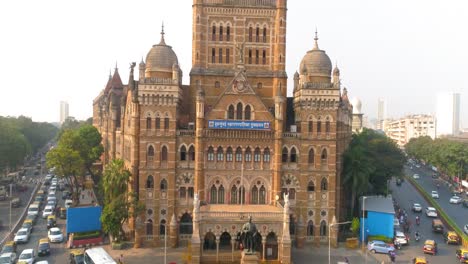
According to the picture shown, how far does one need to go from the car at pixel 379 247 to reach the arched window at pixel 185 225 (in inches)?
851

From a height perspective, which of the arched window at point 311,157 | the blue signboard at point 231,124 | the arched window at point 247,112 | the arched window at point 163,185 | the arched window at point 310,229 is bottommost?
the arched window at point 310,229

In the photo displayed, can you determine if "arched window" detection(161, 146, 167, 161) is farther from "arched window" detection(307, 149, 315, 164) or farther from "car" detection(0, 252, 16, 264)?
"car" detection(0, 252, 16, 264)

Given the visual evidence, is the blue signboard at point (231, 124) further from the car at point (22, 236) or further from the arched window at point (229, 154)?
the car at point (22, 236)

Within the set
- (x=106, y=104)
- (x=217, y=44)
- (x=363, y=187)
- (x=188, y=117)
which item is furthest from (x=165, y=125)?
(x=106, y=104)

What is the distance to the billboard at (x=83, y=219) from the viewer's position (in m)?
52.4

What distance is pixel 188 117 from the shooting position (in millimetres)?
58188

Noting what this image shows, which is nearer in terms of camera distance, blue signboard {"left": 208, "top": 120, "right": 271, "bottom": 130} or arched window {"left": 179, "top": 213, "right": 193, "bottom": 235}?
blue signboard {"left": 208, "top": 120, "right": 271, "bottom": 130}

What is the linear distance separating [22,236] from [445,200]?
76948 mm

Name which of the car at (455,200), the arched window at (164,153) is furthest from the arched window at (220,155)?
the car at (455,200)

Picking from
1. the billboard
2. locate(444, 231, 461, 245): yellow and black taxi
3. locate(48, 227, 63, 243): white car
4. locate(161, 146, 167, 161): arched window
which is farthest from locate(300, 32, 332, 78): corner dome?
locate(48, 227, 63, 243): white car

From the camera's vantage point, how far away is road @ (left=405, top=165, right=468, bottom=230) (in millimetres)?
72812

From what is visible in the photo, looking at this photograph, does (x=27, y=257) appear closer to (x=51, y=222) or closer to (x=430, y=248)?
(x=51, y=222)

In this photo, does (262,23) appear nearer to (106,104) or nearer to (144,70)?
(144,70)

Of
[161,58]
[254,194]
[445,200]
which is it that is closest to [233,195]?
[254,194]
